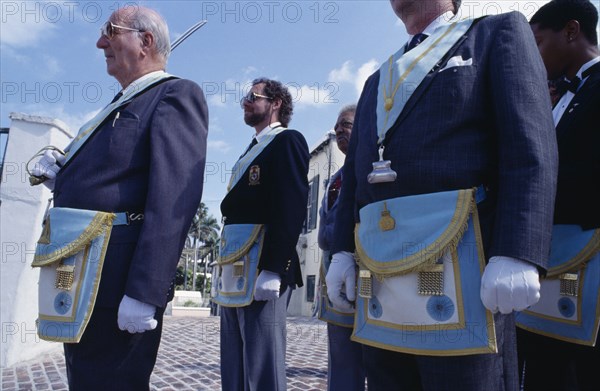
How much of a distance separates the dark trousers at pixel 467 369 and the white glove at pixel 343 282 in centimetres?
35

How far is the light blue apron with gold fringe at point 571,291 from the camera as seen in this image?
6.43 ft

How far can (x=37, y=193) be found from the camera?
19.2 ft

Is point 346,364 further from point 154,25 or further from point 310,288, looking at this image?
point 310,288

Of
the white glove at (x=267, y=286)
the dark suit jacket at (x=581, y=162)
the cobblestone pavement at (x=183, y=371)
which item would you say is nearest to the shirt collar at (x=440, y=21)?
the dark suit jacket at (x=581, y=162)

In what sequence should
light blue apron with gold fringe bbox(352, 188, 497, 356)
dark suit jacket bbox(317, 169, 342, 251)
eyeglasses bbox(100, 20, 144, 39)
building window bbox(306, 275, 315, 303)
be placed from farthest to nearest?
building window bbox(306, 275, 315, 303)
dark suit jacket bbox(317, 169, 342, 251)
eyeglasses bbox(100, 20, 144, 39)
light blue apron with gold fringe bbox(352, 188, 497, 356)

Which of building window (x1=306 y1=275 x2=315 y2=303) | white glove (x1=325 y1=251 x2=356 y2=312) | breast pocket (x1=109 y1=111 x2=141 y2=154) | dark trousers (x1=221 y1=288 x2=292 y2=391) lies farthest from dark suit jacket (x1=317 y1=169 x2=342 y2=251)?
building window (x1=306 y1=275 x2=315 y2=303)

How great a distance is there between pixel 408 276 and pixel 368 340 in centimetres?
29

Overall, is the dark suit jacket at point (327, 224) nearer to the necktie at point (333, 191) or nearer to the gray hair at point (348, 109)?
the necktie at point (333, 191)

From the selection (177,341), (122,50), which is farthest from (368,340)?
(177,341)

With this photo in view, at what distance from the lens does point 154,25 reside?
8.32 ft

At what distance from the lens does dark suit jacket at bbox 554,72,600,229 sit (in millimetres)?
2053

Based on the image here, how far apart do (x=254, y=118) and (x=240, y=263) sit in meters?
1.27

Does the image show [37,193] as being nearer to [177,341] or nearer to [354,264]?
[177,341]

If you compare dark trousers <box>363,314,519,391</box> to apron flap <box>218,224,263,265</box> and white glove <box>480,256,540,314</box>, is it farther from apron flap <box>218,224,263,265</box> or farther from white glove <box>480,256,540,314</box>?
apron flap <box>218,224,263,265</box>
